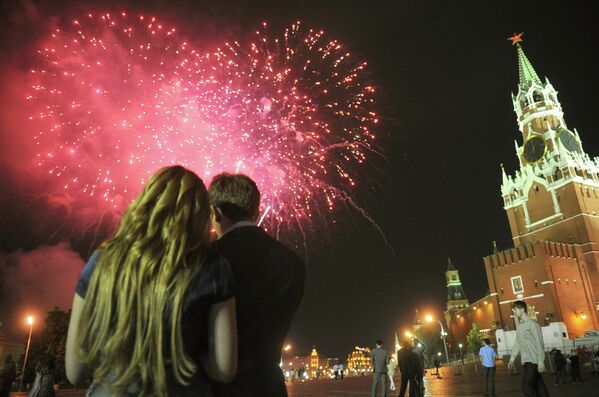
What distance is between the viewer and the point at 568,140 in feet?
195

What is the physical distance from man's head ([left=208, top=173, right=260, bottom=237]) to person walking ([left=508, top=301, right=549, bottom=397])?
17.5ft

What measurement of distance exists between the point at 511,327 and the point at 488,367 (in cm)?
3907

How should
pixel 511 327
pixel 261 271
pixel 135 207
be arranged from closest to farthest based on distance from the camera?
pixel 135 207
pixel 261 271
pixel 511 327

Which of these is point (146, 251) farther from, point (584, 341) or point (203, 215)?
point (584, 341)

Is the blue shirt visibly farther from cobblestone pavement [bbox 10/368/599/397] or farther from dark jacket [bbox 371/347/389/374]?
dark jacket [bbox 371/347/389/374]

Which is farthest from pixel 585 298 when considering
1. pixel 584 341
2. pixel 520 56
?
pixel 520 56

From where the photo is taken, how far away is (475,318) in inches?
2571

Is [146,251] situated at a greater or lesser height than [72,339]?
greater

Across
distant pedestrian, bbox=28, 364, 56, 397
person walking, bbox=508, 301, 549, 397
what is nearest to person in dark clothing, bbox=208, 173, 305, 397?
person walking, bbox=508, 301, 549, 397

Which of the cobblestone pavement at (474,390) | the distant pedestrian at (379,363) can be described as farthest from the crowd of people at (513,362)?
the cobblestone pavement at (474,390)

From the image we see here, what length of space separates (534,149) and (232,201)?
2699 inches

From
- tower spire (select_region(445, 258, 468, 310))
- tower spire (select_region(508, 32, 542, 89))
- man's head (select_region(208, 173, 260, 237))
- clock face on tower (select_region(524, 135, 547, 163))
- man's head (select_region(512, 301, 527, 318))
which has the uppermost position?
tower spire (select_region(508, 32, 542, 89))

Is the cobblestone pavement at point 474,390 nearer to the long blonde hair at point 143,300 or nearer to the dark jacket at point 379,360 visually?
the dark jacket at point 379,360

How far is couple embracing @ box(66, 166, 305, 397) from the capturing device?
170 centimetres
